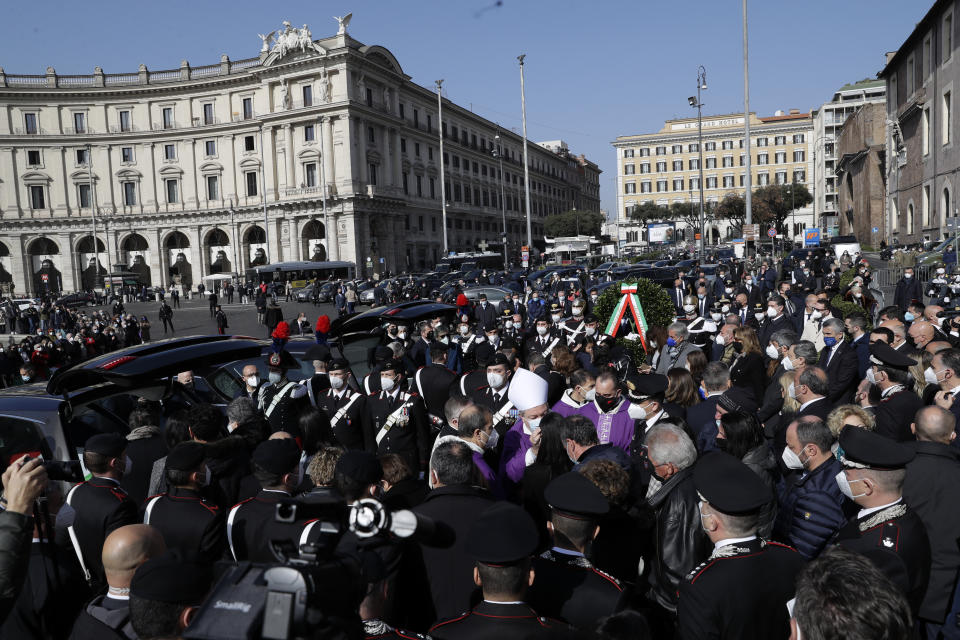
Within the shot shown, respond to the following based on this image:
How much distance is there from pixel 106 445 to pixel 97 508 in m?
0.41

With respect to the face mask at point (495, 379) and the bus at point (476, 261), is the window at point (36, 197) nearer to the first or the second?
the bus at point (476, 261)

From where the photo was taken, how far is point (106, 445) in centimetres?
415

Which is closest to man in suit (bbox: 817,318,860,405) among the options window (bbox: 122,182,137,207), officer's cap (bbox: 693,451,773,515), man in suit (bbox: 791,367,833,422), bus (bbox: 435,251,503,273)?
man in suit (bbox: 791,367,833,422)

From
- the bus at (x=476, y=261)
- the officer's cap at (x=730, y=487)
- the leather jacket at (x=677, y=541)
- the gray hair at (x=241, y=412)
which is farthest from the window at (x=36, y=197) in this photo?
the officer's cap at (x=730, y=487)

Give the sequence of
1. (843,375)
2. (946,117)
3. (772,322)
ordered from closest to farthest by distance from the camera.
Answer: (843,375) < (772,322) < (946,117)

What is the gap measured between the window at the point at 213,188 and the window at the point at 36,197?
1676 centimetres

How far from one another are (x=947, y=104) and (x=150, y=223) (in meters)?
66.6

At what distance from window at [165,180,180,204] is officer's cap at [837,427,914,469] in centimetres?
7316

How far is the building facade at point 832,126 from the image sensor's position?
85.4 metres

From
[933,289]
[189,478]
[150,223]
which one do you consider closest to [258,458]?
[189,478]

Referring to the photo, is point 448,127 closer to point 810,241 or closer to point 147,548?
point 810,241

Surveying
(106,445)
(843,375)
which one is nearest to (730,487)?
(106,445)

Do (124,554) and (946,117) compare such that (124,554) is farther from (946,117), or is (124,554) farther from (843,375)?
(946,117)

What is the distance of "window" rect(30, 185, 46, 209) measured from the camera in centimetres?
6644
